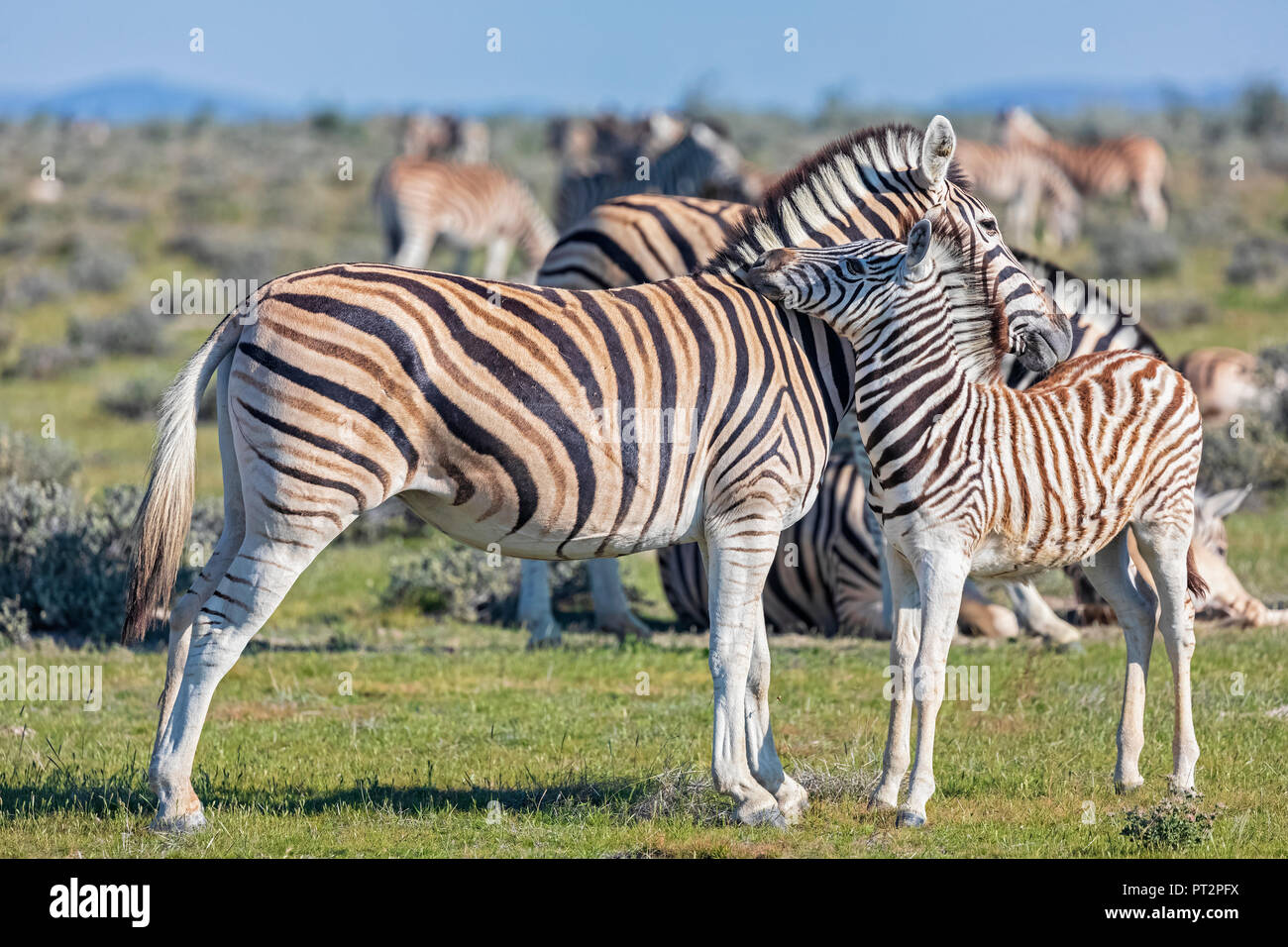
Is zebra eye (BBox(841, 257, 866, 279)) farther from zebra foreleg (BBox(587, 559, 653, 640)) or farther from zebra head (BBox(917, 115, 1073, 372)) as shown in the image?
zebra foreleg (BBox(587, 559, 653, 640))

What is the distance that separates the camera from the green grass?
6.02 m

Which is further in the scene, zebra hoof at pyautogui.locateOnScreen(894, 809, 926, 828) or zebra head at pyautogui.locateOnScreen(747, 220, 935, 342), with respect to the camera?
zebra head at pyautogui.locateOnScreen(747, 220, 935, 342)

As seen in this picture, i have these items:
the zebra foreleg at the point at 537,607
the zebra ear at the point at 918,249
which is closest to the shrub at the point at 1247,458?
the zebra foreleg at the point at 537,607

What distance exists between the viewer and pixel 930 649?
600 centimetres

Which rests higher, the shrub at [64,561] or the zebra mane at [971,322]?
the zebra mane at [971,322]

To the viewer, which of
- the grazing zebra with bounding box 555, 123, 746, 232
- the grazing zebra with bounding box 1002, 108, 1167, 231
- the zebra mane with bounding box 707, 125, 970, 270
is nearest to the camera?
the zebra mane with bounding box 707, 125, 970, 270

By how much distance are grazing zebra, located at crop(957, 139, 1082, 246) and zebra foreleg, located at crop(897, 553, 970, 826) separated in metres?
26.5

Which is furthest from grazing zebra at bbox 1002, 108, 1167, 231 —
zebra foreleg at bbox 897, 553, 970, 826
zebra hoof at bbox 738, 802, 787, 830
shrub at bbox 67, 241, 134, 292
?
zebra hoof at bbox 738, 802, 787, 830

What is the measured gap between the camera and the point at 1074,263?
1078 inches

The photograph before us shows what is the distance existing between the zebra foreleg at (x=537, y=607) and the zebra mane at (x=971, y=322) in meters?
4.35

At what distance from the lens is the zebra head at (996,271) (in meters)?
6.57

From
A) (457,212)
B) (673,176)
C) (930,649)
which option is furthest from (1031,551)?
(457,212)

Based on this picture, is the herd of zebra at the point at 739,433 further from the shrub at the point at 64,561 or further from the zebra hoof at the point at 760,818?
the shrub at the point at 64,561

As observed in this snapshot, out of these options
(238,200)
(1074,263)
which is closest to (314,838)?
(1074,263)
